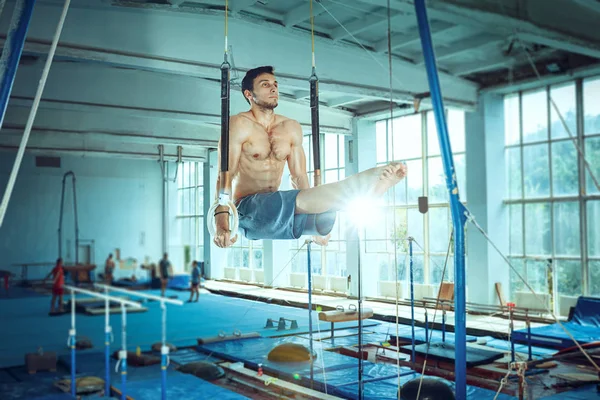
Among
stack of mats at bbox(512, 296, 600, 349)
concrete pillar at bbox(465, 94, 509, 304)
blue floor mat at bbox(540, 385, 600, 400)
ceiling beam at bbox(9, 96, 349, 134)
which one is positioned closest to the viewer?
ceiling beam at bbox(9, 96, 349, 134)

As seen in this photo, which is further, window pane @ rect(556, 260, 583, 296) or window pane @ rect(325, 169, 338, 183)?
window pane @ rect(556, 260, 583, 296)

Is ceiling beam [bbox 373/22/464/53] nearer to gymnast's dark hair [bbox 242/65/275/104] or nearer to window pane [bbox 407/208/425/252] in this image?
gymnast's dark hair [bbox 242/65/275/104]

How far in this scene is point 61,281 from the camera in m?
3.83

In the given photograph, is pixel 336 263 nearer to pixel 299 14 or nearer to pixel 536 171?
pixel 299 14

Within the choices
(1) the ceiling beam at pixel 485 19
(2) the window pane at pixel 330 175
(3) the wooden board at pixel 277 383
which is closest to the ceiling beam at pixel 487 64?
(1) the ceiling beam at pixel 485 19

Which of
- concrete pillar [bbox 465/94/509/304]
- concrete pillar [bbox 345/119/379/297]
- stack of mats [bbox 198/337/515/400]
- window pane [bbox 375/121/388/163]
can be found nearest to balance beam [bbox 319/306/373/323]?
concrete pillar [bbox 345/119/379/297]

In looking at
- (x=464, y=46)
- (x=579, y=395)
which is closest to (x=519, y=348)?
(x=579, y=395)

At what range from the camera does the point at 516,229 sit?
12.2 m

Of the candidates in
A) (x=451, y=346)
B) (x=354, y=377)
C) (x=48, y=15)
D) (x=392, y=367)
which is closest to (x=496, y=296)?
(x=451, y=346)

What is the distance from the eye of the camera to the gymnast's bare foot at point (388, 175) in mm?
3727

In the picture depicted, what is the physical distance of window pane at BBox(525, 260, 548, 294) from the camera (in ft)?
38.2

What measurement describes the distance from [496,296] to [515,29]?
574cm

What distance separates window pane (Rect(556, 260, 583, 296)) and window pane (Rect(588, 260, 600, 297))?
19 cm

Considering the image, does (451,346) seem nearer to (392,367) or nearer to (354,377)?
(392,367)
